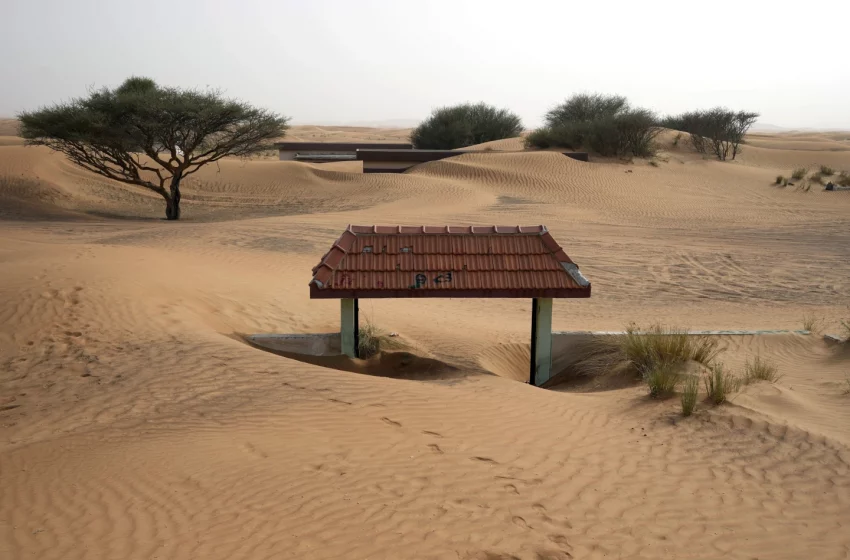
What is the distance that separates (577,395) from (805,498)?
2.82 metres

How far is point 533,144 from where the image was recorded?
131 feet

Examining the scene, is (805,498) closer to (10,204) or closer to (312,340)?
(312,340)

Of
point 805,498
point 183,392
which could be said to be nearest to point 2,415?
point 183,392

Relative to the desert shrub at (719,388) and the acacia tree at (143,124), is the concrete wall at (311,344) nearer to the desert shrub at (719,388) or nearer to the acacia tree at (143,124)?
→ the desert shrub at (719,388)

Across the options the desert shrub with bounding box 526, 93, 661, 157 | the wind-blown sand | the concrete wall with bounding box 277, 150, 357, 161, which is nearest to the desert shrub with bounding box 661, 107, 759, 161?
the desert shrub with bounding box 526, 93, 661, 157

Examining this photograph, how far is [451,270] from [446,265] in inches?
4.2

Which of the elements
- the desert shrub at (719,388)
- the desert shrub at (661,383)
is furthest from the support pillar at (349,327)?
the desert shrub at (719,388)

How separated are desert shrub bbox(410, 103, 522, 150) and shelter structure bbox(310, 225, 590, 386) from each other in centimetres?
4051

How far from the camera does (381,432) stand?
6.30 meters

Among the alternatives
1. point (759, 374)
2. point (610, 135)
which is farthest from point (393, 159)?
point (759, 374)

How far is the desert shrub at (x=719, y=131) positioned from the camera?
4103 cm

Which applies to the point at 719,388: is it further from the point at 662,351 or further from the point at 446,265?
the point at 446,265

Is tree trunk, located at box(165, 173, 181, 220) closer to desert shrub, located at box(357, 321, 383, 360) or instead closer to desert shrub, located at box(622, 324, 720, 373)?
desert shrub, located at box(357, 321, 383, 360)

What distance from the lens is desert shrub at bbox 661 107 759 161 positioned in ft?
135
